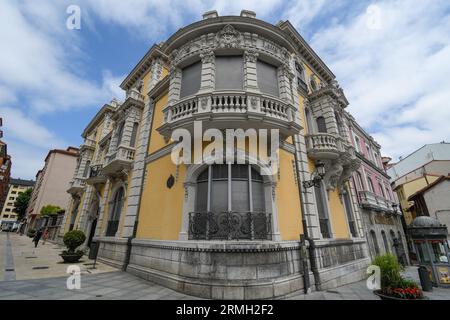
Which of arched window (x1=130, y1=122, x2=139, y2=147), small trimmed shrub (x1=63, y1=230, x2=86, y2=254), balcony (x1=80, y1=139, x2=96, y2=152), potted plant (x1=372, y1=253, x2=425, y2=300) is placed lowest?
potted plant (x1=372, y1=253, x2=425, y2=300)

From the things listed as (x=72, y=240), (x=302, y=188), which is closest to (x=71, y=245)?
(x=72, y=240)

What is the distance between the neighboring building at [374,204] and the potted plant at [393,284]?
30.3ft

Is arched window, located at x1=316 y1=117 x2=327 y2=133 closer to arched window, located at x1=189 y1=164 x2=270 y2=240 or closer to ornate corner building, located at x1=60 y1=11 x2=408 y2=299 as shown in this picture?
ornate corner building, located at x1=60 y1=11 x2=408 y2=299

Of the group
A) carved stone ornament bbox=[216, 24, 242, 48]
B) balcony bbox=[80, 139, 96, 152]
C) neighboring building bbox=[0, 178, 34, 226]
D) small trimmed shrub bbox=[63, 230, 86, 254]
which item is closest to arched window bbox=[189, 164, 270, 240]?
carved stone ornament bbox=[216, 24, 242, 48]

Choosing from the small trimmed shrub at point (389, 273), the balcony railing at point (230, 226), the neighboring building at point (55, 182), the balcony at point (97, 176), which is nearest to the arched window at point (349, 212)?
the small trimmed shrub at point (389, 273)

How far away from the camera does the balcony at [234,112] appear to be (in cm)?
725

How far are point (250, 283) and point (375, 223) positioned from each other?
14.5m

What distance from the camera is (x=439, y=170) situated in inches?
1021

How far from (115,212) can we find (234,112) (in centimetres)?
979

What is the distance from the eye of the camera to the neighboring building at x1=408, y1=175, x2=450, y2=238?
58.7 ft

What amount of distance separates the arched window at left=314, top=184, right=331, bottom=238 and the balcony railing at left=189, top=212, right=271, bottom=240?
12.9 feet

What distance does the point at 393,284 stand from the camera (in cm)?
550

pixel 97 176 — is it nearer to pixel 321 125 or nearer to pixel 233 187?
pixel 233 187

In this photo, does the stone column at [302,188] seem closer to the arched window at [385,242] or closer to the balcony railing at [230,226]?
the balcony railing at [230,226]
